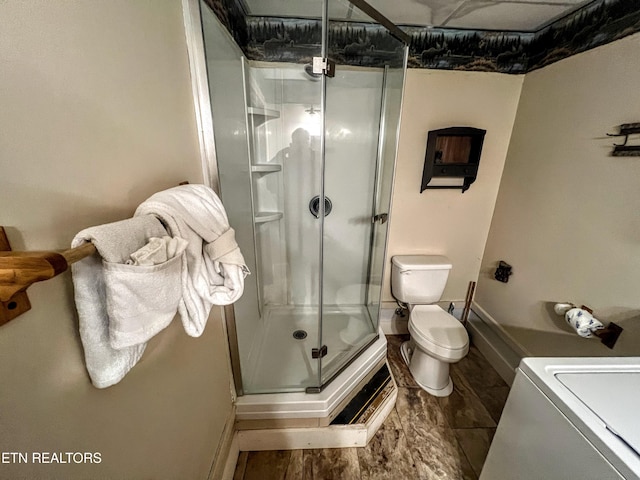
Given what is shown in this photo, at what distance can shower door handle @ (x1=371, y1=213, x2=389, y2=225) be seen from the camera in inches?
69.6

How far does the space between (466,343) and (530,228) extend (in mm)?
854

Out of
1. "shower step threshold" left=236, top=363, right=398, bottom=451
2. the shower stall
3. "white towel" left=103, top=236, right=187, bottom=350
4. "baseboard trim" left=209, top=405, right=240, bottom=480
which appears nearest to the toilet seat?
the shower stall

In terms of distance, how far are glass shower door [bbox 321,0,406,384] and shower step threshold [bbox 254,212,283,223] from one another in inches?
14.5

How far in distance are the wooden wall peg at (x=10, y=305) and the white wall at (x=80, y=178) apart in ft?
0.07

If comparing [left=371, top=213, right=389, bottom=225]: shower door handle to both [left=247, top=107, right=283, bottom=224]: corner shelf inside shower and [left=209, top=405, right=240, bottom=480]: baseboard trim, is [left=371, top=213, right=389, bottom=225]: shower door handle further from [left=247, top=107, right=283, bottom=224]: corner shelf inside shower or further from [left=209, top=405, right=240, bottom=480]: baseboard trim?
[left=209, top=405, right=240, bottom=480]: baseboard trim

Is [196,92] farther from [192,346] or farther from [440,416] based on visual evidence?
[440,416]

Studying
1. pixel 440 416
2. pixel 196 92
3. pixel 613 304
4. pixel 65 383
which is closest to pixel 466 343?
pixel 440 416

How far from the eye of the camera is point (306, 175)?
180 cm

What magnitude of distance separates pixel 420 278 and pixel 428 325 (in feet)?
1.12

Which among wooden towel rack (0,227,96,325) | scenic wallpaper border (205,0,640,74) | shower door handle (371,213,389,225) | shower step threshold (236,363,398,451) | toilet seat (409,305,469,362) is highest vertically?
scenic wallpaper border (205,0,640,74)

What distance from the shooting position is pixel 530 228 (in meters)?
1.59

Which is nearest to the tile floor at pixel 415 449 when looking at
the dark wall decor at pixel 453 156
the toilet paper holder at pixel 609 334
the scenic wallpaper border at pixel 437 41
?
the toilet paper holder at pixel 609 334

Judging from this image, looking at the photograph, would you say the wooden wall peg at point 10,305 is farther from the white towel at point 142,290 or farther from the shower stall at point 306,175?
the shower stall at point 306,175

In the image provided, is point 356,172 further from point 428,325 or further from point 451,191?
point 428,325
